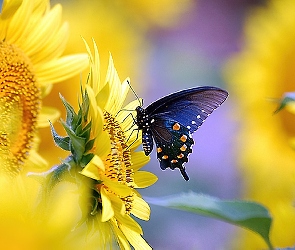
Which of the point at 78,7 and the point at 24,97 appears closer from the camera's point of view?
the point at 24,97

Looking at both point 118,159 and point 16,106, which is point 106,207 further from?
point 16,106

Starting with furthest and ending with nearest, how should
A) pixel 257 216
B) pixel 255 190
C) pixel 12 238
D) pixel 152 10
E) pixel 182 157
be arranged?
pixel 152 10 < pixel 255 190 < pixel 182 157 < pixel 257 216 < pixel 12 238

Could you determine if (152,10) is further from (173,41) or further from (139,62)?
(173,41)

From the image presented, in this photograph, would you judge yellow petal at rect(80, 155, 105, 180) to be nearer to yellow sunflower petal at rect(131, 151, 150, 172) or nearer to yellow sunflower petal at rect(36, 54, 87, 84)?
yellow sunflower petal at rect(131, 151, 150, 172)

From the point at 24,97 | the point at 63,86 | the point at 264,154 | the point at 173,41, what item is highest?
the point at 24,97

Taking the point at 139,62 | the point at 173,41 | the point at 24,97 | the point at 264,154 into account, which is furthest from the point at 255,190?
the point at 173,41

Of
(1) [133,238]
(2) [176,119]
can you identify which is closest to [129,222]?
(1) [133,238]
